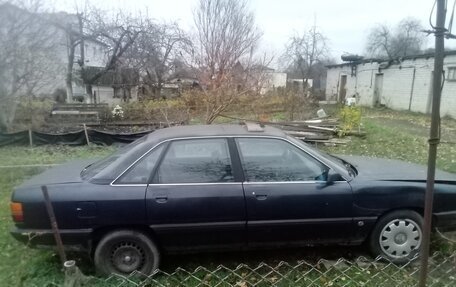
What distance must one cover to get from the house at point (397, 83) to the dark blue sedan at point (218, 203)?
49.0 ft

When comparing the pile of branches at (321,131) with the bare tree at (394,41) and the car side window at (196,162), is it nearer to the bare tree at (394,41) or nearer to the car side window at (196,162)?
the car side window at (196,162)

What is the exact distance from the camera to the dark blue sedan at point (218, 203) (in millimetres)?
3113

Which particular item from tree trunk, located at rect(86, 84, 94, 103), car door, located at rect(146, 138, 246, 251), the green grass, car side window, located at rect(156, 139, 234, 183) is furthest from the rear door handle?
tree trunk, located at rect(86, 84, 94, 103)

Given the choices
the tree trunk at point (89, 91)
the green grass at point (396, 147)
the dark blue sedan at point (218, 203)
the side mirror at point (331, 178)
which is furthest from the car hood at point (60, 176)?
the tree trunk at point (89, 91)

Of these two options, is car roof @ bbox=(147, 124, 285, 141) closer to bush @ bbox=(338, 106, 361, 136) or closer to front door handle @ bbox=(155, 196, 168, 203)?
front door handle @ bbox=(155, 196, 168, 203)

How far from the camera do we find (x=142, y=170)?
3.23m

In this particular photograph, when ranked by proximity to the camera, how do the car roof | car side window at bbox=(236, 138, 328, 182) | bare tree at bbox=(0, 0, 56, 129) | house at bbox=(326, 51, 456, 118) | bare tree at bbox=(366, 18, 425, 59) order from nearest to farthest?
car side window at bbox=(236, 138, 328, 182) < the car roof < bare tree at bbox=(0, 0, 56, 129) < house at bbox=(326, 51, 456, 118) < bare tree at bbox=(366, 18, 425, 59)

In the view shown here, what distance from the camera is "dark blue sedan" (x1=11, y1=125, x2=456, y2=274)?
3113 millimetres

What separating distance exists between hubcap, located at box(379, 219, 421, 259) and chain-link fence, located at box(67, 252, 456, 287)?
145 mm

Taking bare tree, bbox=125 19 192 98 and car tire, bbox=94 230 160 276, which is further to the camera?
bare tree, bbox=125 19 192 98

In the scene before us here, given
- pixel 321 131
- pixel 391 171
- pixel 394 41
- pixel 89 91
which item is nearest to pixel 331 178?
pixel 391 171

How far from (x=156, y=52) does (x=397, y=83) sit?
15306mm

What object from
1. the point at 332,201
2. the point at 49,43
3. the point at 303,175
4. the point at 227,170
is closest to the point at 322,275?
the point at 332,201

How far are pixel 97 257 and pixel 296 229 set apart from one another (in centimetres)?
191
